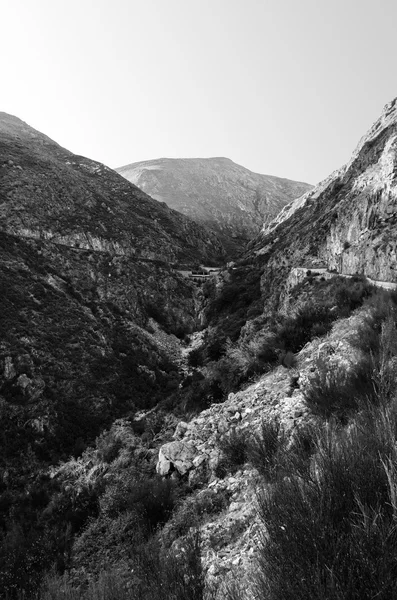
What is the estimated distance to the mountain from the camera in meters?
114

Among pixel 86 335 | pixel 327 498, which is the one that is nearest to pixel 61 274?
pixel 86 335

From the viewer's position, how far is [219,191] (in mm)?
139000

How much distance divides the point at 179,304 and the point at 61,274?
1672 cm

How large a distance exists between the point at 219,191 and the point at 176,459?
14146 centimetres

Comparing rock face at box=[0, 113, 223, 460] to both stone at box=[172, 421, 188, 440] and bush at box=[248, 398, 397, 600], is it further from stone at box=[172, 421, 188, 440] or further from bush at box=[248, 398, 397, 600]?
bush at box=[248, 398, 397, 600]

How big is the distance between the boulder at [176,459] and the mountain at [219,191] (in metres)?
80.6

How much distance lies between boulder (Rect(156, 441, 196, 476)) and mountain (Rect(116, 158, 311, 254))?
80.6 m

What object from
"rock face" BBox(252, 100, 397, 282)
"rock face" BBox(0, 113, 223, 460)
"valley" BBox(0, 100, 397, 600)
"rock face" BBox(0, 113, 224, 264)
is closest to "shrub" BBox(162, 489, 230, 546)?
"valley" BBox(0, 100, 397, 600)

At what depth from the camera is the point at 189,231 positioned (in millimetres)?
73062

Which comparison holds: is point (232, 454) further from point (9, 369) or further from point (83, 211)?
point (83, 211)

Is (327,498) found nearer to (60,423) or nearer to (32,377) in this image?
(60,423)

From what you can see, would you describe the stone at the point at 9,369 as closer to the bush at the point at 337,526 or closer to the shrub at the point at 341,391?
the shrub at the point at 341,391

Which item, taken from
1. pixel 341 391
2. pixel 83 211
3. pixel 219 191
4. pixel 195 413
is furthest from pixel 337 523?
pixel 219 191

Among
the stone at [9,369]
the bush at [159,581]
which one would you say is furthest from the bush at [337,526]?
the stone at [9,369]
